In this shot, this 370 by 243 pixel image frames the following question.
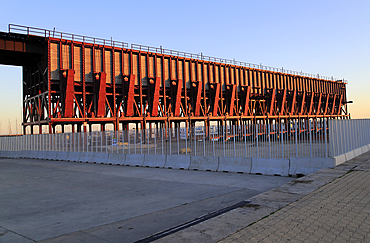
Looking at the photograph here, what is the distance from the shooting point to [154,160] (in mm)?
21000

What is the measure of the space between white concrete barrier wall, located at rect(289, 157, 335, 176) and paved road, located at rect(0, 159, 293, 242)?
2.48ft

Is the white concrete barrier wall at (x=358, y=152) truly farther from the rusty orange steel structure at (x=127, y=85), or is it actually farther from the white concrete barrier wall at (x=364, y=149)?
the rusty orange steel structure at (x=127, y=85)

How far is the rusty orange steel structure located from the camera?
139 ft

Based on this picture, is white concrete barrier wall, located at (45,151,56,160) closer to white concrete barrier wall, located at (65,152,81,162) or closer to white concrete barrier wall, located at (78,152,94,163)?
white concrete barrier wall, located at (65,152,81,162)

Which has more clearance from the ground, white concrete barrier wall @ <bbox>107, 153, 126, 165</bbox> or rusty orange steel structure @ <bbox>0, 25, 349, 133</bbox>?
rusty orange steel structure @ <bbox>0, 25, 349, 133</bbox>

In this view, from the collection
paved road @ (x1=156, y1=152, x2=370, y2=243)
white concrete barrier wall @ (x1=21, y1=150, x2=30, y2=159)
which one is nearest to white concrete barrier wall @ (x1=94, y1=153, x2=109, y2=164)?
white concrete barrier wall @ (x1=21, y1=150, x2=30, y2=159)

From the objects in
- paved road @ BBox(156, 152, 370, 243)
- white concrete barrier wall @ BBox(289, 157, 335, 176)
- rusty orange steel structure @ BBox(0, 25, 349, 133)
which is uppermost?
rusty orange steel structure @ BBox(0, 25, 349, 133)

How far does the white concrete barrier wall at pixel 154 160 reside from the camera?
2041cm

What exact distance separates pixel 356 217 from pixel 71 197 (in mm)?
8996

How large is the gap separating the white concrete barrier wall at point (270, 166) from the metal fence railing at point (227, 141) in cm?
29

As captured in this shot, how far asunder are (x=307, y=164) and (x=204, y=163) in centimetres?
606

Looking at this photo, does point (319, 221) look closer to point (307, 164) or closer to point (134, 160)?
point (307, 164)

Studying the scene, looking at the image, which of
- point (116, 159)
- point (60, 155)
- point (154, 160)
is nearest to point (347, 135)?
point (154, 160)

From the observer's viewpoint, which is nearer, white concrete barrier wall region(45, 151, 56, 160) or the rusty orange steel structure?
white concrete barrier wall region(45, 151, 56, 160)
